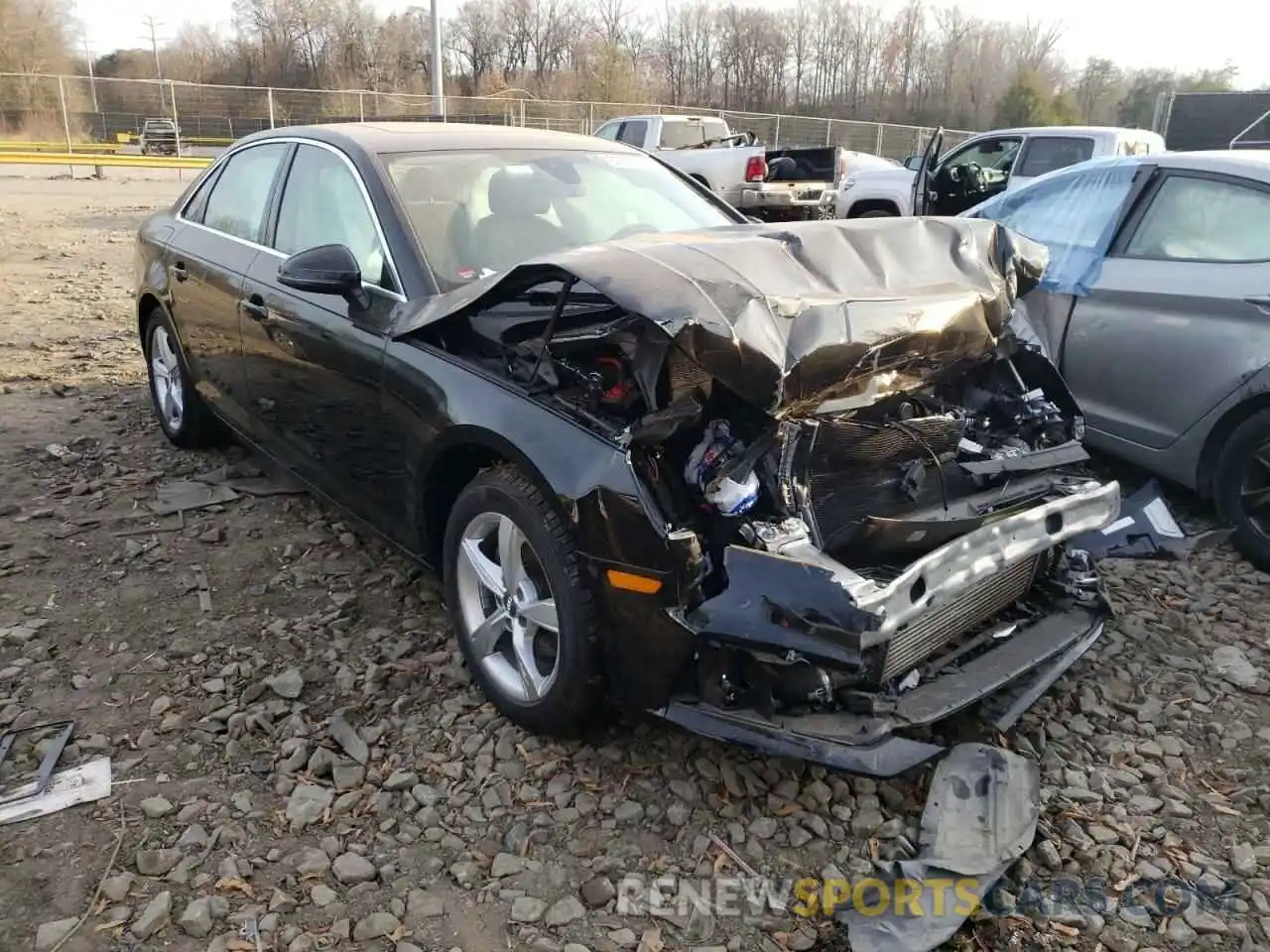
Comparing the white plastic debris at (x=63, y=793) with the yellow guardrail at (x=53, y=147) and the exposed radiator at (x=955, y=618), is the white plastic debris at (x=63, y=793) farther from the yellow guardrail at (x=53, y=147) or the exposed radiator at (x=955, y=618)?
the yellow guardrail at (x=53, y=147)

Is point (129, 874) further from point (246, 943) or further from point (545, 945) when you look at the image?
point (545, 945)

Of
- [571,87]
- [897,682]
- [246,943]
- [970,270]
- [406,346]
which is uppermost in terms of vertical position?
[571,87]

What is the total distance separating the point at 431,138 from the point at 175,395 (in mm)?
2403

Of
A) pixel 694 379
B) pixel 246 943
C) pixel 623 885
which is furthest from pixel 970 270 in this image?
pixel 246 943

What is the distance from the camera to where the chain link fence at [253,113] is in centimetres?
2931

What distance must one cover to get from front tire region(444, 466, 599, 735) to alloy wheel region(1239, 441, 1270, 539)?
3058mm

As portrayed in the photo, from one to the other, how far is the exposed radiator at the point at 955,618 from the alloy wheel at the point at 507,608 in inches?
37.0

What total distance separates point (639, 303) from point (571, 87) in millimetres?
53852

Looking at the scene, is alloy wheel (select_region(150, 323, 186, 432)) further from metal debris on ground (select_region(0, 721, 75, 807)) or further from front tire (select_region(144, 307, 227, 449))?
metal debris on ground (select_region(0, 721, 75, 807))

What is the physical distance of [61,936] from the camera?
229 centimetres

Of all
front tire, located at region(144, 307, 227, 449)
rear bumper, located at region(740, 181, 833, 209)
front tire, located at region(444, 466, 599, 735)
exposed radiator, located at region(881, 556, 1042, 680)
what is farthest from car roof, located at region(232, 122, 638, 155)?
rear bumper, located at region(740, 181, 833, 209)

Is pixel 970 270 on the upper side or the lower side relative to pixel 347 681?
upper

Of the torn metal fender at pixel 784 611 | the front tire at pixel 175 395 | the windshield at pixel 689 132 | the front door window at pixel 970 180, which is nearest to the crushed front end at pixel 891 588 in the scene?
the torn metal fender at pixel 784 611

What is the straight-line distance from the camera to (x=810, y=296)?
2.76 m
